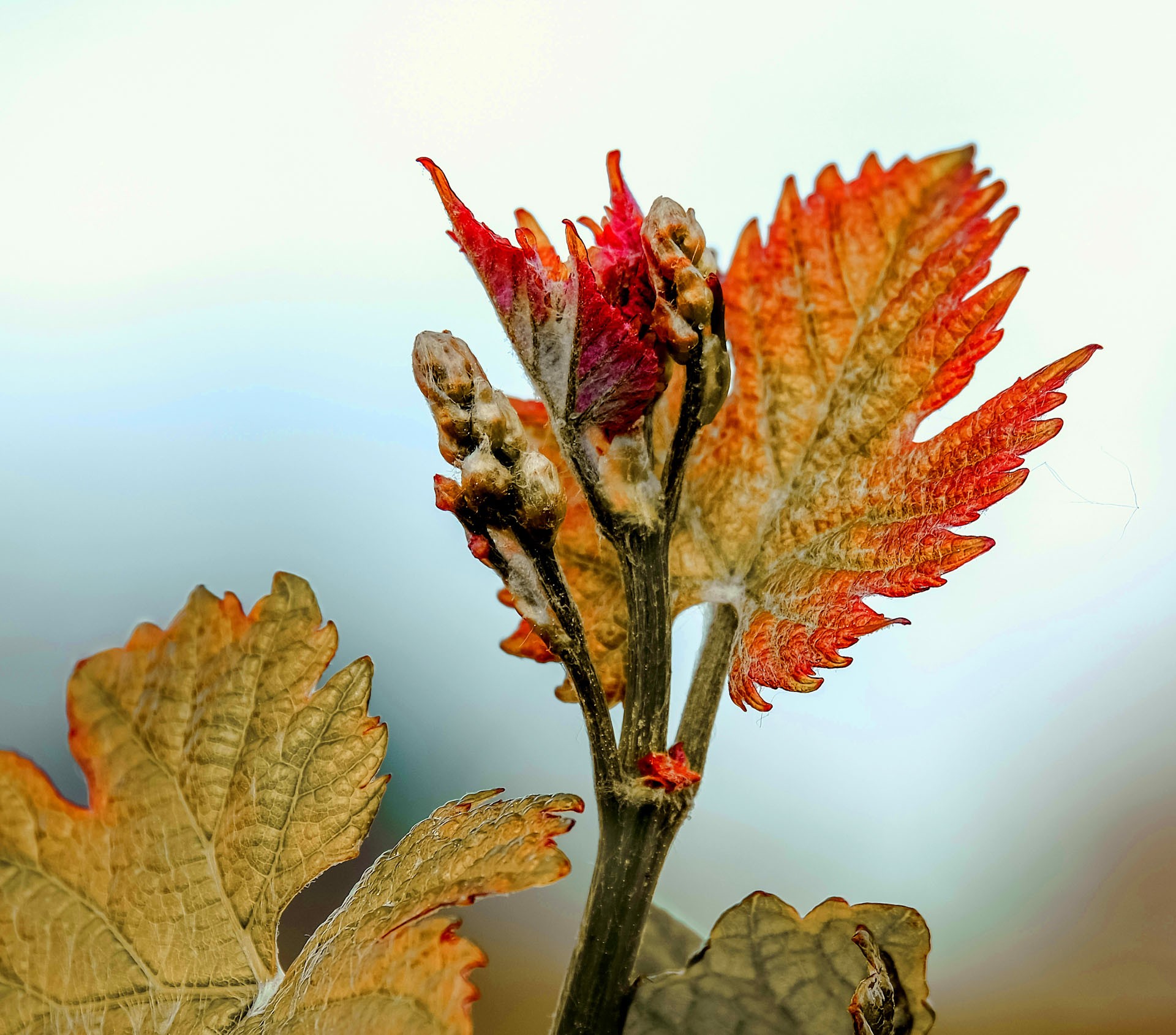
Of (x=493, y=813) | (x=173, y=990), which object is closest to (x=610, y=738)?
(x=493, y=813)

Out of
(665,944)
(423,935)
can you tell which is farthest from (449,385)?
(665,944)

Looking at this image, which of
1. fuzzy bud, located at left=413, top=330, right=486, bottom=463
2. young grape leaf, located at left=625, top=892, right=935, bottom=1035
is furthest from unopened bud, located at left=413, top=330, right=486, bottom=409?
young grape leaf, located at left=625, top=892, right=935, bottom=1035

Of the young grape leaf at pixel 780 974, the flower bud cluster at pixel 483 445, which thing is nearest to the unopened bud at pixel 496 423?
the flower bud cluster at pixel 483 445

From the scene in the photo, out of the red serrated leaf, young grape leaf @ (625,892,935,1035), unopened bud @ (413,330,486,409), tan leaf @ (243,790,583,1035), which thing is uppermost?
the red serrated leaf

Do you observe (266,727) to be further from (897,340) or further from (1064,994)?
(1064,994)

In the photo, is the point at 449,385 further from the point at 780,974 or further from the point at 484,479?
the point at 780,974

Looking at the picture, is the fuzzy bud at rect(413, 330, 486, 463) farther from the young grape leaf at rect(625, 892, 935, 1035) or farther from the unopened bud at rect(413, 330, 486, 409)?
the young grape leaf at rect(625, 892, 935, 1035)

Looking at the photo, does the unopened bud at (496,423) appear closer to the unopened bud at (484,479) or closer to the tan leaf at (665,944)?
the unopened bud at (484,479)
